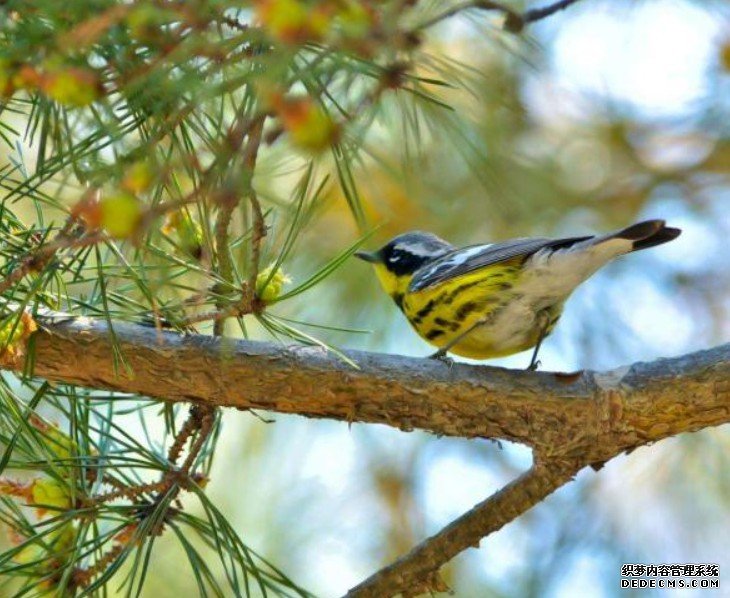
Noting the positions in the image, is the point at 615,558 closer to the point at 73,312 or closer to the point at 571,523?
the point at 571,523

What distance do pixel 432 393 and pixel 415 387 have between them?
33 millimetres

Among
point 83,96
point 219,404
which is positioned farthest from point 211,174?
point 219,404

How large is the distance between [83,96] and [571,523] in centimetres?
275

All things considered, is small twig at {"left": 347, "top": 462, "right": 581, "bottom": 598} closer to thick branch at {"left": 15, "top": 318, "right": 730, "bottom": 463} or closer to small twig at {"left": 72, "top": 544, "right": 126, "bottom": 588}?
thick branch at {"left": 15, "top": 318, "right": 730, "bottom": 463}

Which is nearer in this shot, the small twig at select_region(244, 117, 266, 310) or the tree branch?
the small twig at select_region(244, 117, 266, 310)

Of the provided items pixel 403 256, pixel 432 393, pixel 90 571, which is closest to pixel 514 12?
pixel 432 393

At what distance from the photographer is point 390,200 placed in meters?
3.47

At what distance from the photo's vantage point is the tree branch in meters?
1.80

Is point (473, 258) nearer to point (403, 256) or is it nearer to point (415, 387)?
point (403, 256)

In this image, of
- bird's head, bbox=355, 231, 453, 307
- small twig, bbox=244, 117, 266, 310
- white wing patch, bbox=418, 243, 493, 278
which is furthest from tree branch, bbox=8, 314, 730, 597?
bird's head, bbox=355, 231, 453, 307

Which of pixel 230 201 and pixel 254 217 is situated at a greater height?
pixel 254 217

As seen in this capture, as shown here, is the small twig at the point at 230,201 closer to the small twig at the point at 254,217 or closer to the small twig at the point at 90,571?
the small twig at the point at 254,217

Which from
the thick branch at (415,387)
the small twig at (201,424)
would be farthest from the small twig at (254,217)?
the small twig at (201,424)

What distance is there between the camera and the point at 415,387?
6.16 ft
